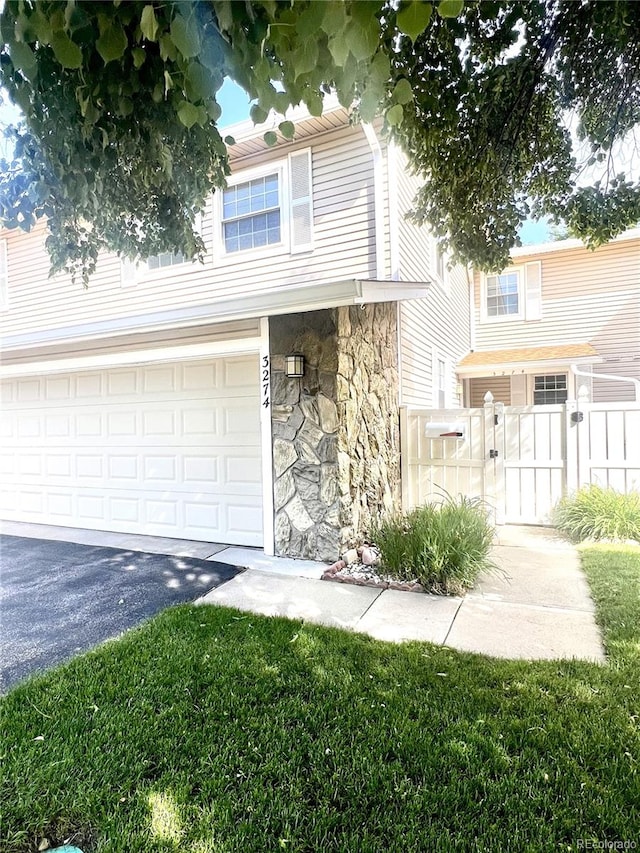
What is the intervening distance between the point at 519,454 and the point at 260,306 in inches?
149

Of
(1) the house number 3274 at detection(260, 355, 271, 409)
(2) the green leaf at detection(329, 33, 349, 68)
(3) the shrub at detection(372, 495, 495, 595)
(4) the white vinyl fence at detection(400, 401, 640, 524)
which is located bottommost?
(3) the shrub at detection(372, 495, 495, 595)

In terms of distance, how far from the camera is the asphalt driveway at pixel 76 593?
3230mm

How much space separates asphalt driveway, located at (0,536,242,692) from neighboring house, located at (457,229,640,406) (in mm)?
8200

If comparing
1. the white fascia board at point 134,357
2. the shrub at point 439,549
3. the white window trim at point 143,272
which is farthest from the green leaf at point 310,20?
the white window trim at point 143,272

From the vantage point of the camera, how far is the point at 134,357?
5910 millimetres

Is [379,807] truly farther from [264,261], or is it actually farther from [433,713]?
[264,261]

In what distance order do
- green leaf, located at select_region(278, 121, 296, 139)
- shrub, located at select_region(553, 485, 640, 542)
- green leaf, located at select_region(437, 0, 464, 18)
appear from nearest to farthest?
green leaf, located at select_region(437, 0, 464, 18) < green leaf, located at select_region(278, 121, 296, 139) < shrub, located at select_region(553, 485, 640, 542)

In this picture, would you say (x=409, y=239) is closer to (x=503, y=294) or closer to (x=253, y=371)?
(x=253, y=371)

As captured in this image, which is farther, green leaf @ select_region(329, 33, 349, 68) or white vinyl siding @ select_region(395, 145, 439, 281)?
white vinyl siding @ select_region(395, 145, 439, 281)

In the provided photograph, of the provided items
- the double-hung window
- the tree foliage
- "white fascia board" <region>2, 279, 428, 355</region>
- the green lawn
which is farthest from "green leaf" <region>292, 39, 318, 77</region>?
the double-hung window

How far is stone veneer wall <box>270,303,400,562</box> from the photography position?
4848 mm

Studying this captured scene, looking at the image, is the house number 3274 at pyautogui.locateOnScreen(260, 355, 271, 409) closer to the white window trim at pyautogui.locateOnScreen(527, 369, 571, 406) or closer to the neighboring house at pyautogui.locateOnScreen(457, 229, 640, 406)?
the neighboring house at pyautogui.locateOnScreen(457, 229, 640, 406)

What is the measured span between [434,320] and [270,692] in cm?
706

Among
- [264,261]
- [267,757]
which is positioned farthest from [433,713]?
[264,261]
